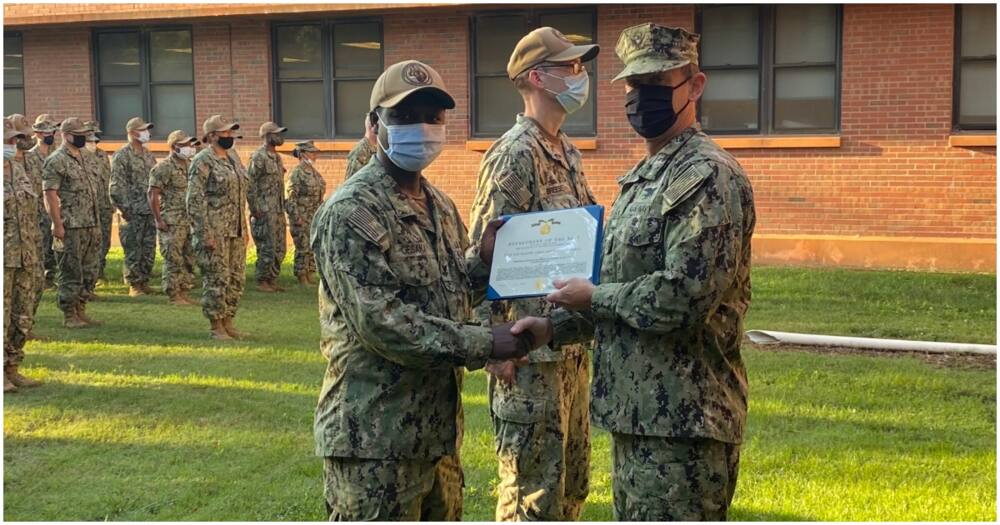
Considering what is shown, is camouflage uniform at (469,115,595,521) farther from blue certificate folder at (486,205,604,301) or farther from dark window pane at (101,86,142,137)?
dark window pane at (101,86,142,137)

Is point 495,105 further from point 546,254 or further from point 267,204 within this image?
point 546,254

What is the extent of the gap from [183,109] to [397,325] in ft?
53.0

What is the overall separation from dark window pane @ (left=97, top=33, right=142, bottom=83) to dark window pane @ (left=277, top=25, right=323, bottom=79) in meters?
2.93

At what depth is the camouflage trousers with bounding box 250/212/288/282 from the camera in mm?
13945

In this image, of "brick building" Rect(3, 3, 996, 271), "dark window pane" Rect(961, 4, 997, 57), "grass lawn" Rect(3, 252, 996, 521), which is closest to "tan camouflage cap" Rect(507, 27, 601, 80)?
"grass lawn" Rect(3, 252, 996, 521)

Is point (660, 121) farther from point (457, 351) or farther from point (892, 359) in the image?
point (892, 359)

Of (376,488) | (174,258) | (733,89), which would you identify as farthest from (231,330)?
(733,89)

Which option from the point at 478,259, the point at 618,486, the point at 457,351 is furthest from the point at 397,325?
the point at 618,486

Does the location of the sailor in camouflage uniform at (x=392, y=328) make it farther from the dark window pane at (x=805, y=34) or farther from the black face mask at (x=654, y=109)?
the dark window pane at (x=805, y=34)

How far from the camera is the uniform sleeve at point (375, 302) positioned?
313 centimetres

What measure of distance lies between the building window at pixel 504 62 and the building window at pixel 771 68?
1.76 meters

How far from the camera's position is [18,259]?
28.0 feet

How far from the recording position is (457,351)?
3.22 m

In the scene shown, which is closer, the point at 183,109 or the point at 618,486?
the point at 618,486
